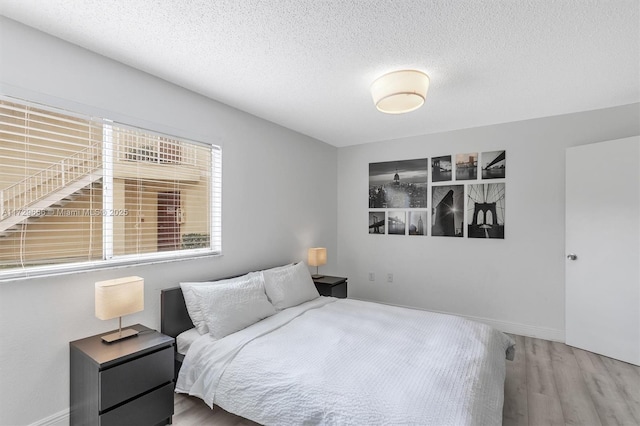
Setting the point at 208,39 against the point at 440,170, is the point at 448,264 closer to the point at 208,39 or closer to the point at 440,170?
the point at 440,170

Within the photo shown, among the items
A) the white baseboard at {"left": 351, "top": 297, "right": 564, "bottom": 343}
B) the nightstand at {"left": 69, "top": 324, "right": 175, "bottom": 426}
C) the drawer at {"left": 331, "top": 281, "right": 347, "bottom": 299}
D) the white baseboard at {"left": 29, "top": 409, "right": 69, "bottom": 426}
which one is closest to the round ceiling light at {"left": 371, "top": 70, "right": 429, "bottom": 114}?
the drawer at {"left": 331, "top": 281, "right": 347, "bottom": 299}

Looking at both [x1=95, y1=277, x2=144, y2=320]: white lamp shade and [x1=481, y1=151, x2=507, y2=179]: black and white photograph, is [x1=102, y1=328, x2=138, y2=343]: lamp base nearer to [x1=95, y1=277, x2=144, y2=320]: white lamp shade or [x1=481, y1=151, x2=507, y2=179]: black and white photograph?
[x1=95, y1=277, x2=144, y2=320]: white lamp shade

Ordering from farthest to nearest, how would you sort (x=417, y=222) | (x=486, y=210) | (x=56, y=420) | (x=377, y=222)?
(x=377, y=222) < (x=417, y=222) < (x=486, y=210) < (x=56, y=420)

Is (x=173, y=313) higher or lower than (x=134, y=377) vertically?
higher

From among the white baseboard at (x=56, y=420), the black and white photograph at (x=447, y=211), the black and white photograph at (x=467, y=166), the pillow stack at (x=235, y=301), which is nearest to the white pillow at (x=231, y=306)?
the pillow stack at (x=235, y=301)

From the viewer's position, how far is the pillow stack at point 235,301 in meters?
2.37

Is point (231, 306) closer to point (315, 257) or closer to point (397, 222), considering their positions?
point (315, 257)

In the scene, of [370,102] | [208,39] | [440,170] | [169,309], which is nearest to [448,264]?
[440,170]

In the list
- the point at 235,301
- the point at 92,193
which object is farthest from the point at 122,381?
the point at 92,193

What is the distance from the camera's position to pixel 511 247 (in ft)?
12.0

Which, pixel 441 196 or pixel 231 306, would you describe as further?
pixel 441 196

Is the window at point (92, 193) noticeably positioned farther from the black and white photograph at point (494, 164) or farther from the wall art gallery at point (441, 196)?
the black and white photograph at point (494, 164)

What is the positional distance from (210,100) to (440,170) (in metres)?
2.91

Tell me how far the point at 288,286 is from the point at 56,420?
6.06 feet
